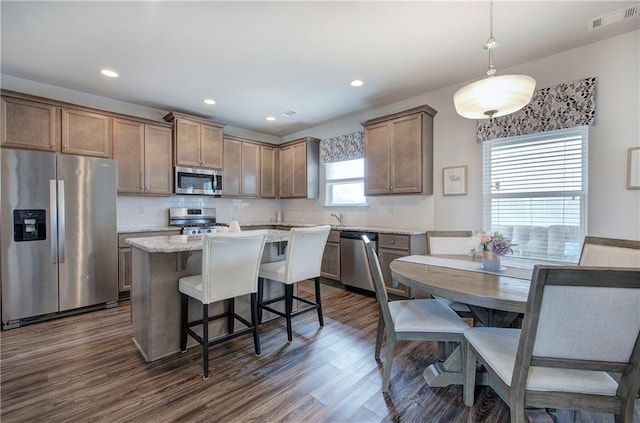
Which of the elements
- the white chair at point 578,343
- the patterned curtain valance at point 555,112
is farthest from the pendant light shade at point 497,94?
the patterned curtain valance at point 555,112

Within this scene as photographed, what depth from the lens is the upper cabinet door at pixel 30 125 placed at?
304 centimetres

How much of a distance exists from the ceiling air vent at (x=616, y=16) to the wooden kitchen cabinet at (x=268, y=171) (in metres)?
4.59

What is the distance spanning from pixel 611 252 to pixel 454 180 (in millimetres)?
1814

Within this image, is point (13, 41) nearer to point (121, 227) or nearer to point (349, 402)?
point (121, 227)

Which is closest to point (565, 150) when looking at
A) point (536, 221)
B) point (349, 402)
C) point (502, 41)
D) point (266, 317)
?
point (536, 221)

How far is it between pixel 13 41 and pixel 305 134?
3942mm

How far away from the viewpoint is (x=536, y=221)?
302 cm

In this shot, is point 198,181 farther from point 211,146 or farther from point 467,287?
point 467,287

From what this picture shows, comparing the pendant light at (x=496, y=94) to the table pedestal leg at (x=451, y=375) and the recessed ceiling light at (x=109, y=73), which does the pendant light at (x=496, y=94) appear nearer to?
the table pedestal leg at (x=451, y=375)

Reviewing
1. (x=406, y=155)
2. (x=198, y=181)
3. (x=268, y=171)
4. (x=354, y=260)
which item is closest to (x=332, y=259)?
(x=354, y=260)

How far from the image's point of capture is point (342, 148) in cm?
486

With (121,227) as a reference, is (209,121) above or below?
above

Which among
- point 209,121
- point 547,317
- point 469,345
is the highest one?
point 209,121

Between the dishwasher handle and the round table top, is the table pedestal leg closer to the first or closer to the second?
the round table top
